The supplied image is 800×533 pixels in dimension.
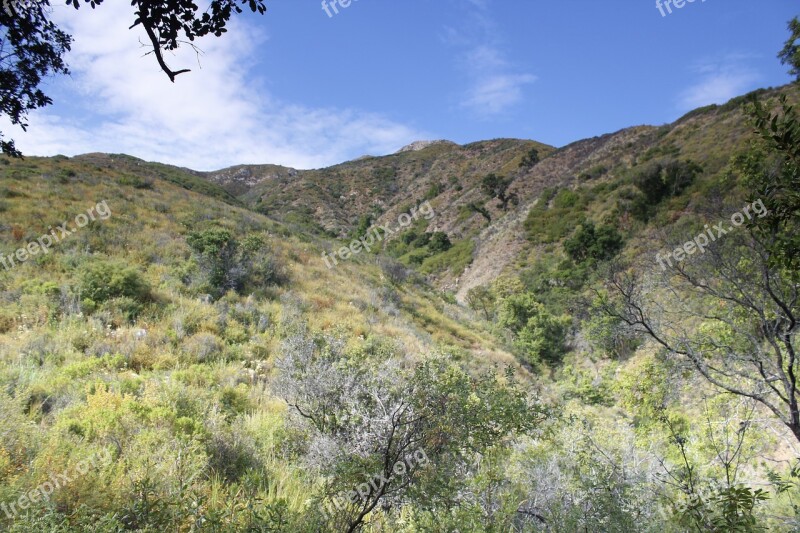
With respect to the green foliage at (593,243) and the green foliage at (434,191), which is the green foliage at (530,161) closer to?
the green foliage at (434,191)

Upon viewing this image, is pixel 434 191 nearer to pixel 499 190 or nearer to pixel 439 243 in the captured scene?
pixel 499 190

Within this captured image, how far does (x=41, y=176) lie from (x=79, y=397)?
16618mm

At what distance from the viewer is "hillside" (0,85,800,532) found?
2.88 m

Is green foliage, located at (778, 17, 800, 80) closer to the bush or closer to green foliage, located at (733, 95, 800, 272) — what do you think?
green foliage, located at (733, 95, 800, 272)

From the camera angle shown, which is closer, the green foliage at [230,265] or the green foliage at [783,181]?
the green foliage at [783,181]

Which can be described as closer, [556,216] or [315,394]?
[315,394]

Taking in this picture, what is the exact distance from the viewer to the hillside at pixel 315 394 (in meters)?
2.88

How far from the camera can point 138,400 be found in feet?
13.9

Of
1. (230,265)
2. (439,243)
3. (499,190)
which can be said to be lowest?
(230,265)

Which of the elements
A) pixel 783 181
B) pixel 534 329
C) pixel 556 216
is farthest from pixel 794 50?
pixel 556 216

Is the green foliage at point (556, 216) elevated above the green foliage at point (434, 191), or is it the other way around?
the green foliage at point (434, 191)

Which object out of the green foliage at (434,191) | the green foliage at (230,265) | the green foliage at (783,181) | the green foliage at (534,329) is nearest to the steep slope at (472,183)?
the green foliage at (434,191)

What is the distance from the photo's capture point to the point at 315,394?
409cm

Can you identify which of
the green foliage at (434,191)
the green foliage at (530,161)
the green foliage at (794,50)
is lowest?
the green foliage at (794,50)
